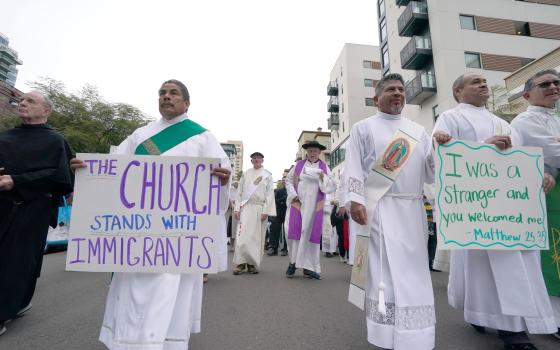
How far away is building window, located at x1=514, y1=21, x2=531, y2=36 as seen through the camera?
→ 20.2m

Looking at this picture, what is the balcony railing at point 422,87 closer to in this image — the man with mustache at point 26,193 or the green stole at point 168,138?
the green stole at point 168,138

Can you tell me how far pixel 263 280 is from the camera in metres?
4.89

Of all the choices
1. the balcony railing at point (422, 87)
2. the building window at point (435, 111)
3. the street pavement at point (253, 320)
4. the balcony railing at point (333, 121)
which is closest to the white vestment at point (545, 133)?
the street pavement at point (253, 320)

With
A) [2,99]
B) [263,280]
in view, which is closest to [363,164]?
[263,280]

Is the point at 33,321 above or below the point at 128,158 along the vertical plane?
below

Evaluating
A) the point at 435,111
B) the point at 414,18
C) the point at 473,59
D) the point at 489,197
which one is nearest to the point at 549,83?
the point at 489,197

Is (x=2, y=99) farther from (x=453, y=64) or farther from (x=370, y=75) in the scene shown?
(x=453, y=64)

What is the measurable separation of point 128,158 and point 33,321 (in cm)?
208

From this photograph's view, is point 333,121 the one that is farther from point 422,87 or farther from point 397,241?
point 397,241

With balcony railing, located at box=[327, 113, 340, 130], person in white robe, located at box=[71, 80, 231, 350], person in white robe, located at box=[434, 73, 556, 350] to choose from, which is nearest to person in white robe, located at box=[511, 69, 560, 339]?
person in white robe, located at box=[434, 73, 556, 350]

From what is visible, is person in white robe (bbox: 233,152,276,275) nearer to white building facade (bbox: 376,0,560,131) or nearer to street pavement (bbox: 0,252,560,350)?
street pavement (bbox: 0,252,560,350)

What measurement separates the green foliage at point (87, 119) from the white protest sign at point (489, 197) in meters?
22.9

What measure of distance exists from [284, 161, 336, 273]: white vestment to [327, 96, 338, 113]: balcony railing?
3534 cm

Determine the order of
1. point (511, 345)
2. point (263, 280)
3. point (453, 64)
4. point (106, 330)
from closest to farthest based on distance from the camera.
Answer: point (106, 330)
point (511, 345)
point (263, 280)
point (453, 64)
